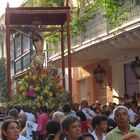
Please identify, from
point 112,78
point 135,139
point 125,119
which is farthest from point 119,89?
point 135,139

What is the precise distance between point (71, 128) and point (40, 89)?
8922mm

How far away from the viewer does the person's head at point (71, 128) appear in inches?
267

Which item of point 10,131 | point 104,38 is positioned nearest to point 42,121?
point 104,38

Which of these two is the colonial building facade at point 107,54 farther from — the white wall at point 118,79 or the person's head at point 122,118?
the person's head at point 122,118

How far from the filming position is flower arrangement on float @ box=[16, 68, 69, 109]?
15641 mm

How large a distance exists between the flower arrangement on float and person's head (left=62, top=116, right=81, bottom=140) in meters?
8.58

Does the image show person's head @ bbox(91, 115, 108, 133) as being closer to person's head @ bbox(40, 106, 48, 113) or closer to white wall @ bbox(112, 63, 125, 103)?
person's head @ bbox(40, 106, 48, 113)

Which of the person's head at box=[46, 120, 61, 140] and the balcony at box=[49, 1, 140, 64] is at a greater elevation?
the balcony at box=[49, 1, 140, 64]

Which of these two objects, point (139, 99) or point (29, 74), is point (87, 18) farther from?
point (29, 74)

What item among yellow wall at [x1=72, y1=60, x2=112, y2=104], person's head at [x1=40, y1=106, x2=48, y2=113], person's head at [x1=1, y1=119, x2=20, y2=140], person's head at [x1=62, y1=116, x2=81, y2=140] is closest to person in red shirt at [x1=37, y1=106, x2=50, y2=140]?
person's head at [x1=40, y1=106, x2=48, y2=113]

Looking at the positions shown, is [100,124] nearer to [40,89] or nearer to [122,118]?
[122,118]

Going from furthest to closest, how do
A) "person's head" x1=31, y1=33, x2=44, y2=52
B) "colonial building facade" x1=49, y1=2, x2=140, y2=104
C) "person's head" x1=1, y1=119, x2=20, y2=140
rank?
"person's head" x1=31, y1=33, x2=44, y2=52 < "colonial building facade" x1=49, y1=2, x2=140, y2=104 < "person's head" x1=1, y1=119, x2=20, y2=140

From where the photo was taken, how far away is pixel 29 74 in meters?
15.9

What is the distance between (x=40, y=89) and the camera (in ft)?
51.6
